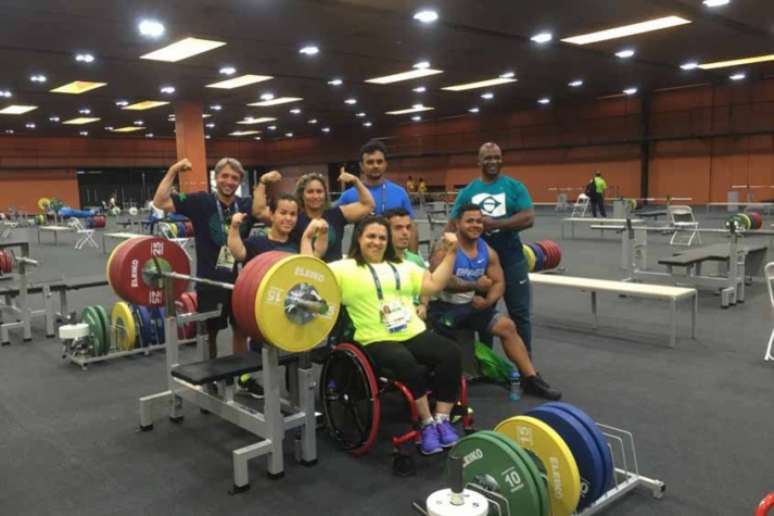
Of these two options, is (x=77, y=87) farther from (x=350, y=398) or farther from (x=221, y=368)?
(x=350, y=398)

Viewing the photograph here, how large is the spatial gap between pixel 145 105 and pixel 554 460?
1655 cm

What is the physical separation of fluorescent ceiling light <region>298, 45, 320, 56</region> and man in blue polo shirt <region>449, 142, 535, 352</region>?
271 inches

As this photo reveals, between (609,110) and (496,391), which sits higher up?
(609,110)

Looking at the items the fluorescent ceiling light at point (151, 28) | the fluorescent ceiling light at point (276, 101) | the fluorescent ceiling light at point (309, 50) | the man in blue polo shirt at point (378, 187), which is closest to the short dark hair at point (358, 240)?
the man in blue polo shirt at point (378, 187)

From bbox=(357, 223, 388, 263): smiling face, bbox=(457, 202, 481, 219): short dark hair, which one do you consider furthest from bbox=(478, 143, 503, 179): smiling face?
bbox=(357, 223, 388, 263): smiling face

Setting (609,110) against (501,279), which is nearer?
(501,279)

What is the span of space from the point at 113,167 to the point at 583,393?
26.2m

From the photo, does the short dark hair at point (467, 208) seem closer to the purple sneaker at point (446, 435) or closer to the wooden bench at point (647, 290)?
the purple sneaker at point (446, 435)

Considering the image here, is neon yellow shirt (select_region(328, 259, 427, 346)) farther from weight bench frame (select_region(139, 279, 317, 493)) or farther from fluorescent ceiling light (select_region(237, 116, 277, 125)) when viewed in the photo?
fluorescent ceiling light (select_region(237, 116, 277, 125))

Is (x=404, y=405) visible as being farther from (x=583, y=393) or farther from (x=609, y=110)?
(x=609, y=110)

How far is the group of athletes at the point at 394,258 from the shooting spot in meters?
2.77

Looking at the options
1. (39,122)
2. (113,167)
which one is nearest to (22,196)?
(113,167)

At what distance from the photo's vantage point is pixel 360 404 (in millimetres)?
2693

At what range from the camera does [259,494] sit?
248 centimetres
